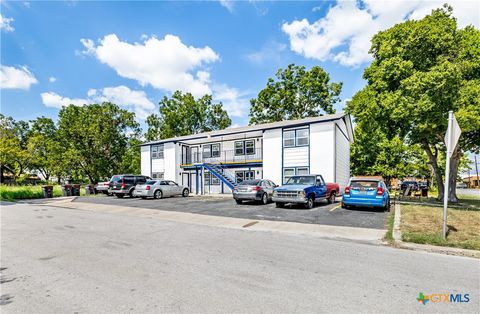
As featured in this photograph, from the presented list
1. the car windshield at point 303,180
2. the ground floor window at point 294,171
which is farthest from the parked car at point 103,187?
the car windshield at point 303,180

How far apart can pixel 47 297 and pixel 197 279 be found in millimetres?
2104

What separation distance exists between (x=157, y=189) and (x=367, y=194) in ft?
49.5

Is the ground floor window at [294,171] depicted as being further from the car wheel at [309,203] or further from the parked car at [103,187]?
the parked car at [103,187]

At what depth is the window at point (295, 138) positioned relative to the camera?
20.2 metres

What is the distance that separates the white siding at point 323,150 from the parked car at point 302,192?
14.2 ft

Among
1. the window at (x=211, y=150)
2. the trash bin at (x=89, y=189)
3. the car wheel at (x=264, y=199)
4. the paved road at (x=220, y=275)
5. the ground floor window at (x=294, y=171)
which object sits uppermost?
the window at (x=211, y=150)

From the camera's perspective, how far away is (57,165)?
3559 centimetres

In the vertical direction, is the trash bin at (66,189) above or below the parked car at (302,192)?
below

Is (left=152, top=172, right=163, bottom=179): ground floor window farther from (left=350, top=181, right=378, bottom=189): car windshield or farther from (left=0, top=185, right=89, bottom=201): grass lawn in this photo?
(left=350, top=181, right=378, bottom=189): car windshield

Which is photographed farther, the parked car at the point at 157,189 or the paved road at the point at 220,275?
the parked car at the point at 157,189

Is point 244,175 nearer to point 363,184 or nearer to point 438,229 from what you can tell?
point 363,184

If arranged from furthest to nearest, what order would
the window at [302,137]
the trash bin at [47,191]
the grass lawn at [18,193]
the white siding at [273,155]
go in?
the trash bin at [47,191] < the white siding at [273,155] < the grass lawn at [18,193] < the window at [302,137]

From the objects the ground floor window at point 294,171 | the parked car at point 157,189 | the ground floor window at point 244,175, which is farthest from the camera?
the ground floor window at point 244,175

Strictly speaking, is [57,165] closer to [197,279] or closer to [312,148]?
[312,148]
